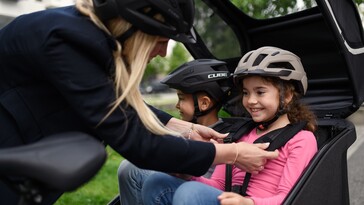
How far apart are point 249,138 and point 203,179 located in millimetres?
344

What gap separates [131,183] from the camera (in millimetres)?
2156

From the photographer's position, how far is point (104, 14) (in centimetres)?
146

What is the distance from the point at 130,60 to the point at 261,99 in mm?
926

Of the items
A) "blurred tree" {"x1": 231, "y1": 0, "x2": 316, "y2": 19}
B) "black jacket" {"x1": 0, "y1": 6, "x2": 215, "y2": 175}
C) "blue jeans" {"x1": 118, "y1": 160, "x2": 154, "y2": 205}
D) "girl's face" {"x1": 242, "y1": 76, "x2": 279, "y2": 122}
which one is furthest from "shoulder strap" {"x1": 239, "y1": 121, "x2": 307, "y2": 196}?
"blurred tree" {"x1": 231, "y1": 0, "x2": 316, "y2": 19}

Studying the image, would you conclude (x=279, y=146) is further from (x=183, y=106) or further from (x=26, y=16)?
(x=26, y=16)

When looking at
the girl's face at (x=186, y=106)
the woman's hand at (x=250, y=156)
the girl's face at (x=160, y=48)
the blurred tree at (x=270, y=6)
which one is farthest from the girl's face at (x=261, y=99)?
the blurred tree at (x=270, y=6)

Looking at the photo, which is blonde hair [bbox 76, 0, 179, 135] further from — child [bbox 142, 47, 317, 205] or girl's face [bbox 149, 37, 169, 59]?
child [bbox 142, 47, 317, 205]

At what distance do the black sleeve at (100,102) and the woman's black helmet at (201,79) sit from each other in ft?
4.04

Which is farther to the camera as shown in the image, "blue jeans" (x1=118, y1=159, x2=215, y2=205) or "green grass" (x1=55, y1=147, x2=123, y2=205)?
"green grass" (x1=55, y1=147, x2=123, y2=205)

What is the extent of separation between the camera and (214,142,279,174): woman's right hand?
1642 millimetres

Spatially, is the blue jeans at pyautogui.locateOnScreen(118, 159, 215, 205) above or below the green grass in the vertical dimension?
above

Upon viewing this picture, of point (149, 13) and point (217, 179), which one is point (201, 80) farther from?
point (149, 13)

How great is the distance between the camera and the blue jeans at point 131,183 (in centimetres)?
214

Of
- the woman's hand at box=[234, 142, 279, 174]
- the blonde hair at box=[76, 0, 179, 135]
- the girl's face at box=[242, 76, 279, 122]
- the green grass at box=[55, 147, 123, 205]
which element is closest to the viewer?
the blonde hair at box=[76, 0, 179, 135]
